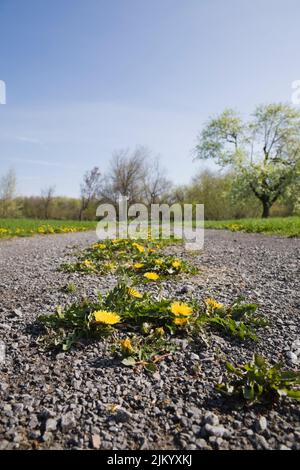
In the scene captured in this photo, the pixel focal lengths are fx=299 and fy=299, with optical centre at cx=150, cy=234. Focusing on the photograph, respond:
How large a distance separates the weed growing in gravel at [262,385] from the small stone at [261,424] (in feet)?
0.34

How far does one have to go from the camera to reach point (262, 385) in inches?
63.4

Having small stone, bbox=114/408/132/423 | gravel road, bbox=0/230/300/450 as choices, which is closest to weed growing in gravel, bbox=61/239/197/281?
gravel road, bbox=0/230/300/450

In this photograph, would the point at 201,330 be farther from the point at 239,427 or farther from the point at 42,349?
the point at 42,349

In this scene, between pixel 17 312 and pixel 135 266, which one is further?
pixel 135 266

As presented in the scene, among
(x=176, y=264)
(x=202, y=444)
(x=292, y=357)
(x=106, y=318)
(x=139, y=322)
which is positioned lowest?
(x=202, y=444)

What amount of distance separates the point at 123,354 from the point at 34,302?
142cm

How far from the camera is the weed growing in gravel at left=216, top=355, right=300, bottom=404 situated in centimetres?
157

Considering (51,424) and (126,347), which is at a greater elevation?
(126,347)

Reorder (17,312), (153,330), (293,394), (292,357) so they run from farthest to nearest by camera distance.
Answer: (17,312)
(153,330)
(292,357)
(293,394)

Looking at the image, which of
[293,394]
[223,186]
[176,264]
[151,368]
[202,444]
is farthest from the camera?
[223,186]

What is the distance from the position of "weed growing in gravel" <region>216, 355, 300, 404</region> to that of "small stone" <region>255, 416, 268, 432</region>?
10 centimetres

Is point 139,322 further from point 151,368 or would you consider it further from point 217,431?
point 217,431

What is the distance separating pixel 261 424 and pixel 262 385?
0.22 metres

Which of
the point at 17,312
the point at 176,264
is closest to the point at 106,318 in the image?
the point at 17,312
